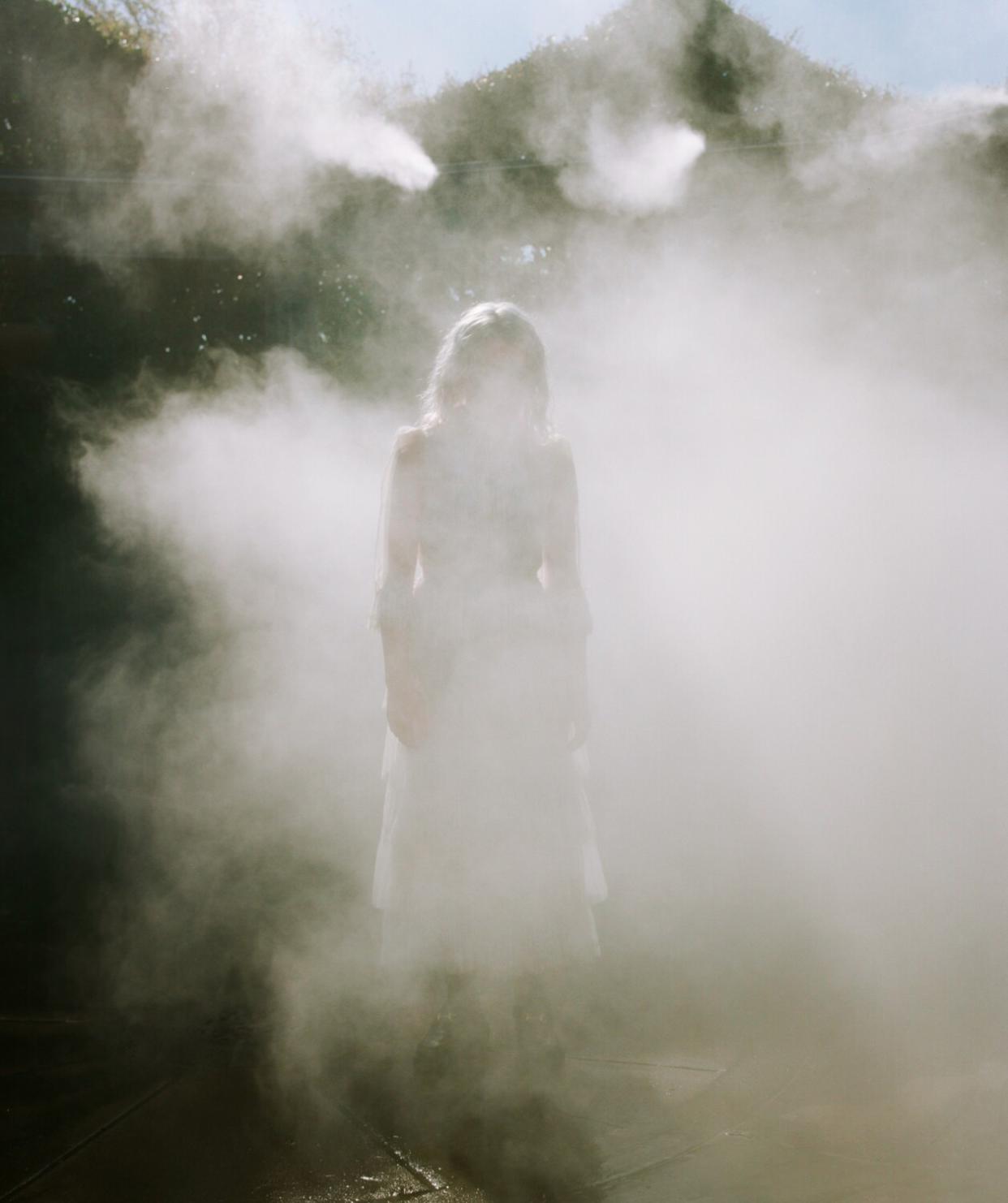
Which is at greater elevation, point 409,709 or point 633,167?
point 633,167

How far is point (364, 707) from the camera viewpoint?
421 centimetres

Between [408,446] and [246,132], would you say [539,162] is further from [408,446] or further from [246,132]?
[408,446]

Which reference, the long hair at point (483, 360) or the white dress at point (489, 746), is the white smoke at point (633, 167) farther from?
the white dress at point (489, 746)

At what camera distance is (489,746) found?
232 cm

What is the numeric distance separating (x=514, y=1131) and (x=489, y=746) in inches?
29.4

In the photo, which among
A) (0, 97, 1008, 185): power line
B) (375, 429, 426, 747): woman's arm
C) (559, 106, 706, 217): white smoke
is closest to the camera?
(375, 429, 426, 747): woman's arm

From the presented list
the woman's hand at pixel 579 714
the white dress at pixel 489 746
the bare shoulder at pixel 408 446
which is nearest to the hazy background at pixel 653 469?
the white dress at pixel 489 746

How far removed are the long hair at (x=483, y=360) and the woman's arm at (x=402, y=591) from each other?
5.4 inches

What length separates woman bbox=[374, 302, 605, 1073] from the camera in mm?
2277

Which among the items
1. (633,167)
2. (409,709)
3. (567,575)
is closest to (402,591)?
(409,709)

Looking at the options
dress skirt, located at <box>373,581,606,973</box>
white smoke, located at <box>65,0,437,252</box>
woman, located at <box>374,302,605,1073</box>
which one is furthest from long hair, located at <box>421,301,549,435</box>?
white smoke, located at <box>65,0,437,252</box>

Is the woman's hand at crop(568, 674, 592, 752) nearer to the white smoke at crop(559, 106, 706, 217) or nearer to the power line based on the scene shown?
the white smoke at crop(559, 106, 706, 217)

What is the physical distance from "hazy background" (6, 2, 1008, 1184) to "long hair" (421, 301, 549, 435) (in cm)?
154

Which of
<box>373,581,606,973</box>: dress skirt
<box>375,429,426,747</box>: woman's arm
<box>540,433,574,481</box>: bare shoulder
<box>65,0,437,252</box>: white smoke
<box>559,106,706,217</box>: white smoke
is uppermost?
<box>65,0,437,252</box>: white smoke
